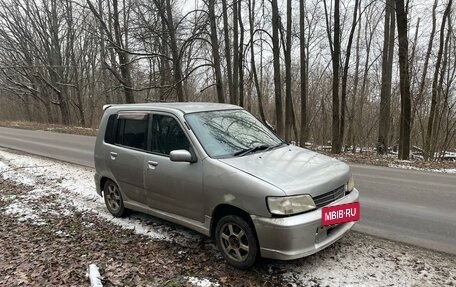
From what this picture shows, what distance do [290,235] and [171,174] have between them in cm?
181

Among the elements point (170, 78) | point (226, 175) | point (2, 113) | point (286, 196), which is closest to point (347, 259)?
point (286, 196)

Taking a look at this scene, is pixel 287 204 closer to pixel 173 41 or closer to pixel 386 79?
pixel 173 41

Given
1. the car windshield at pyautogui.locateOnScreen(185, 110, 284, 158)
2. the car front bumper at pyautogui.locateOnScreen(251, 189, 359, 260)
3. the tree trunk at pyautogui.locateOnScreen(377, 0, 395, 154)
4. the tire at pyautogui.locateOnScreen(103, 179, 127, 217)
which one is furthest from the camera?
the tree trunk at pyautogui.locateOnScreen(377, 0, 395, 154)

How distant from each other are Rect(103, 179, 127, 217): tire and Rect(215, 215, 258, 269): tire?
2.32 metres

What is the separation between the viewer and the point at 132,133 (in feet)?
18.7

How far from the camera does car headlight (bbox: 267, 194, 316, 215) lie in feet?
12.2

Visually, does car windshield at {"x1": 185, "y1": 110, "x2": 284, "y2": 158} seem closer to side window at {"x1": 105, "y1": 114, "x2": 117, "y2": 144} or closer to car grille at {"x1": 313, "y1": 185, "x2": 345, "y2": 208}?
car grille at {"x1": 313, "y1": 185, "x2": 345, "y2": 208}

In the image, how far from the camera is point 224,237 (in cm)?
429

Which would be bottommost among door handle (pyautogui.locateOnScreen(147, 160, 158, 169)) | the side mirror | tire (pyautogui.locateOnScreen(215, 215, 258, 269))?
tire (pyautogui.locateOnScreen(215, 215, 258, 269))

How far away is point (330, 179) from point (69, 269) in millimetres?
3285

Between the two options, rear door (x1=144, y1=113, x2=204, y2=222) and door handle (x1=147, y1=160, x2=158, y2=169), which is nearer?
rear door (x1=144, y1=113, x2=204, y2=222)

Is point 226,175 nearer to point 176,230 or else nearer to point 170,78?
point 176,230

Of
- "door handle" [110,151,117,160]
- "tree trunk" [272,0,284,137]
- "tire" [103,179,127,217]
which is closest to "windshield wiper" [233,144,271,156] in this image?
"door handle" [110,151,117,160]

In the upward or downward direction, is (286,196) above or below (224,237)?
above
